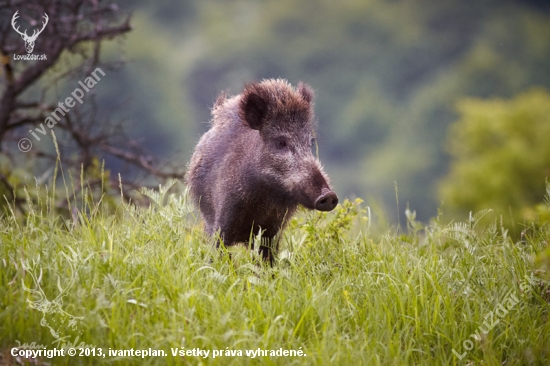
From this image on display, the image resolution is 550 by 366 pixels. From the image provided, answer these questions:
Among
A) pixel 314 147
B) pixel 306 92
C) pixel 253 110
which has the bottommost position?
pixel 314 147

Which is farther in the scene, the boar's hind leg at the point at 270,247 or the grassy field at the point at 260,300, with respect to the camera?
the boar's hind leg at the point at 270,247

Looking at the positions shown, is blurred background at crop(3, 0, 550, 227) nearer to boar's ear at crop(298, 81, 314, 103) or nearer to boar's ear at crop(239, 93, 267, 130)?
boar's ear at crop(298, 81, 314, 103)

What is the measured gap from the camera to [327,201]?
467 cm

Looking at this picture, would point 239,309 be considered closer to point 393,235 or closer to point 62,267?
point 62,267

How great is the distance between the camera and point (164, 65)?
287ft

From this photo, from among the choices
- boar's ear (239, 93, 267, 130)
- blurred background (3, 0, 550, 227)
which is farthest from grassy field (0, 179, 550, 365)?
blurred background (3, 0, 550, 227)

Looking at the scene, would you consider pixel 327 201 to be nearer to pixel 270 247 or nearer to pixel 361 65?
pixel 270 247

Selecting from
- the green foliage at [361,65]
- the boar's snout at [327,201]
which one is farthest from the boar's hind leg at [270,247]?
the green foliage at [361,65]

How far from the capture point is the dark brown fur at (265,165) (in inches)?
201

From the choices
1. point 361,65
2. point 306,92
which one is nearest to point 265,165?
point 306,92

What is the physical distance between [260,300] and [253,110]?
1862 millimetres

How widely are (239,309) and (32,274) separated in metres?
1.36

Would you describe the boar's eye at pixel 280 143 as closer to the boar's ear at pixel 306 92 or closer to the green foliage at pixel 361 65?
the boar's ear at pixel 306 92

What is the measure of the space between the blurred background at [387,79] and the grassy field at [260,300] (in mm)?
33152
